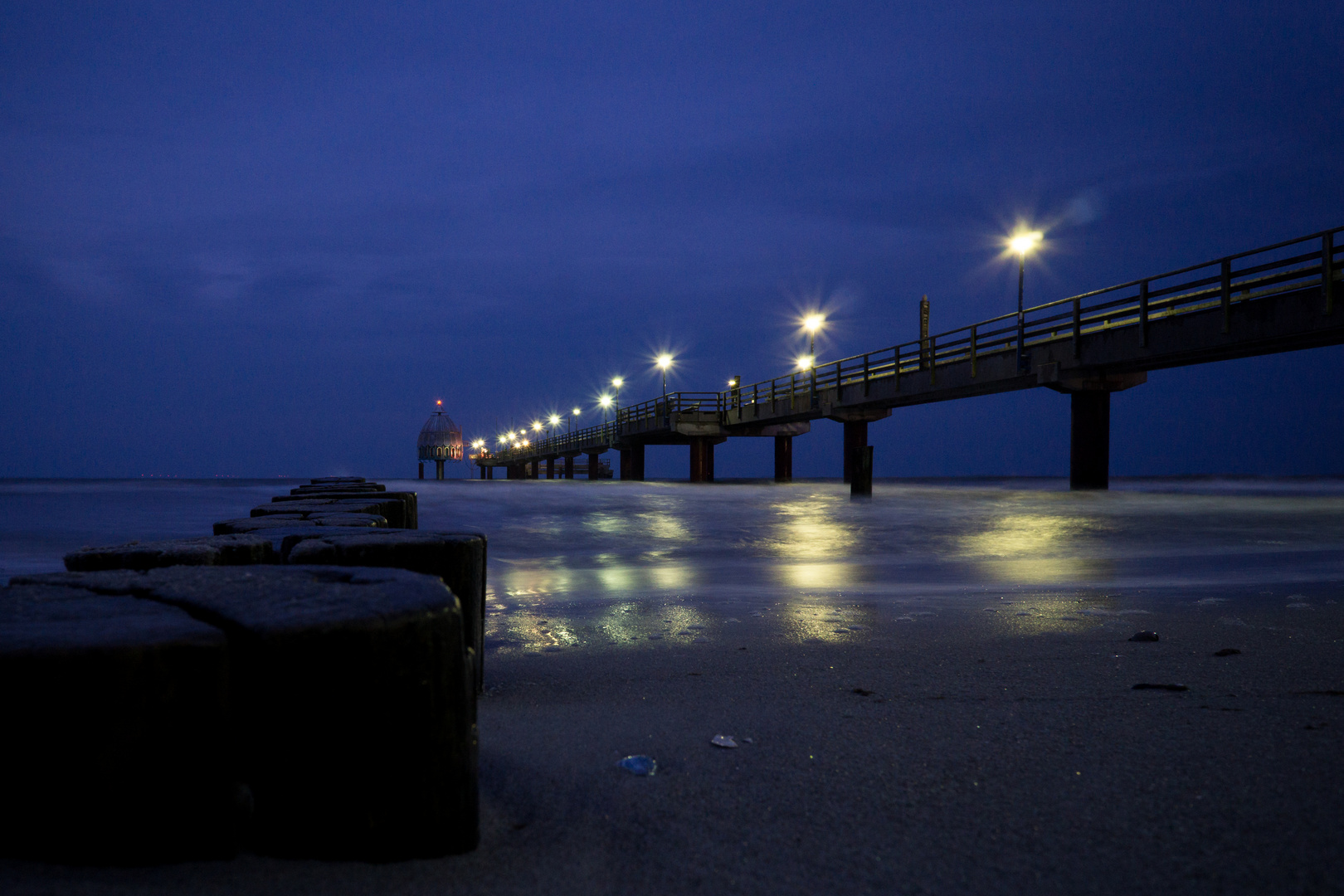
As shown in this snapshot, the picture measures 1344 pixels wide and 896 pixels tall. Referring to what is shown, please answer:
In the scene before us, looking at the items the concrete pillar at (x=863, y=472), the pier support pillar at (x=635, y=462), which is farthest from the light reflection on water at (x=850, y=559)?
the pier support pillar at (x=635, y=462)

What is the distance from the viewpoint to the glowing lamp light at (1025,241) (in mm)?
23819

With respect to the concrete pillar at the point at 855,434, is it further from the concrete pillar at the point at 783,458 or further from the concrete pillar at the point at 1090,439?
the concrete pillar at the point at 1090,439

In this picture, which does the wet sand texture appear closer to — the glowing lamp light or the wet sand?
the wet sand

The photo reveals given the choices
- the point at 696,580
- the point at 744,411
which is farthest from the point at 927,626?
the point at 744,411

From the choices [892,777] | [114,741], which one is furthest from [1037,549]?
[114,741]

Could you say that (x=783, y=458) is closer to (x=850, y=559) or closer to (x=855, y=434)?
(x=855, y=434)

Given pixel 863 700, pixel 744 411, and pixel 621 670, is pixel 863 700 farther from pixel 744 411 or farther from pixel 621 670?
pixel 744 411

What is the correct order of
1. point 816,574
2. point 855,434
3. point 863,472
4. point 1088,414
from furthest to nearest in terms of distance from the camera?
point 855,434
point 863,472
point 1088,414
point 816,574

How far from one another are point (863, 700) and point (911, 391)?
2469 centimetres

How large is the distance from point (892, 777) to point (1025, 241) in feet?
82.7

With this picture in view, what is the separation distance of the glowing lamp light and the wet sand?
22.7 metres

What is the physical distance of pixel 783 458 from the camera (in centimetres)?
4028

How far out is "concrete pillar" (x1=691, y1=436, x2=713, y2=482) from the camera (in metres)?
42.7

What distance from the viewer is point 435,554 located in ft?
8.09
